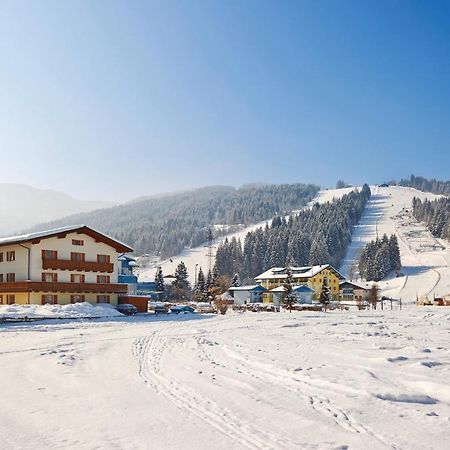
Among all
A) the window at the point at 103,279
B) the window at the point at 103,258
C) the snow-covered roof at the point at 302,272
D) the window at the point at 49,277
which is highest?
the window at the point at 103,258

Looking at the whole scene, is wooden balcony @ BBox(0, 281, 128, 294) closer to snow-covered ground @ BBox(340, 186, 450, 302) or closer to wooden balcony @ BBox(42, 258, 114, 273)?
wooden balcony @ BBox(42, 258, 114, 273)

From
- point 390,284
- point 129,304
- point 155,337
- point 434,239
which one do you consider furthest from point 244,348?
point 434,239

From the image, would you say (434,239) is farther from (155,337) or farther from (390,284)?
(155,337)

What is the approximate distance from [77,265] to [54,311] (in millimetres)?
12332

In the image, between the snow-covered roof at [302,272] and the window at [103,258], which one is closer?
the window at [103,258]

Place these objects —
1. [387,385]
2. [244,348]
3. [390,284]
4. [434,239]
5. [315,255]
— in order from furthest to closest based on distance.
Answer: [434,239] → [315,255] → [390,284] → [244,348] → [387,385]

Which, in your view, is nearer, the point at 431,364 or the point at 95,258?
the point at 431,364

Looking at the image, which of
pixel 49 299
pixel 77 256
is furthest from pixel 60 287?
pixel 77 256

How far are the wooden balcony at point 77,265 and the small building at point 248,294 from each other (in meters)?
53.4

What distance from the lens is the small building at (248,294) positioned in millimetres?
104875

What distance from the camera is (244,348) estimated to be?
19.3m

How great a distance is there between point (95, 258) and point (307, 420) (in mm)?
49053

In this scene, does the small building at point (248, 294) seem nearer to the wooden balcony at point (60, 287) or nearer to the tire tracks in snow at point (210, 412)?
the wooden balcony at point (60, 287)

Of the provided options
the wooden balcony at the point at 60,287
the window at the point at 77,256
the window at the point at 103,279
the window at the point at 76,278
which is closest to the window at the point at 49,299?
the wooden balcony at the point at 60,287
